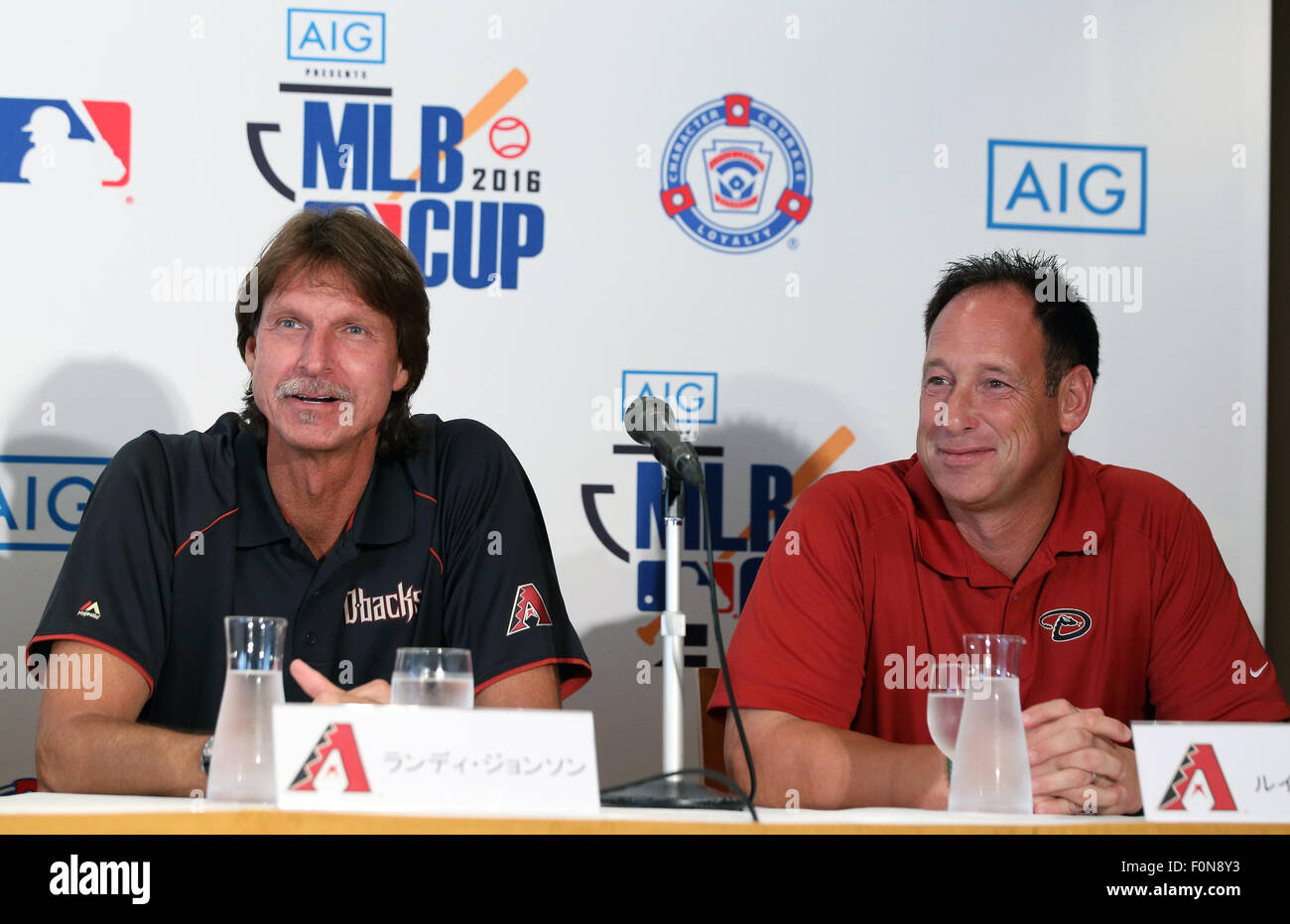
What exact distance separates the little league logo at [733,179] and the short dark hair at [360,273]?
31.8 inches

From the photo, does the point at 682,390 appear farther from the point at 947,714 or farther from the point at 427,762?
the point at 427,762

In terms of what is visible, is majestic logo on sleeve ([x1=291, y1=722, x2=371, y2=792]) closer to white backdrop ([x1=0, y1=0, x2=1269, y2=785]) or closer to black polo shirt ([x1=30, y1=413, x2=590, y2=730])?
black polo shirt ([x1=30, y1=413, x2=590, y2=730])

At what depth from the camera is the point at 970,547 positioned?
199 cm

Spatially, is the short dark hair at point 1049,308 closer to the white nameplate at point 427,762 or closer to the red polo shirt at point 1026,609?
the red polo shirt at point 1026,609

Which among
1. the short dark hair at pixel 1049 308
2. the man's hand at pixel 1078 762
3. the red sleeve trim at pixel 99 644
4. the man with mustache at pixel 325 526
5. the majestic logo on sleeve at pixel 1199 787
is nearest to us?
the majestic logo on sleeve at pixel 1199 787

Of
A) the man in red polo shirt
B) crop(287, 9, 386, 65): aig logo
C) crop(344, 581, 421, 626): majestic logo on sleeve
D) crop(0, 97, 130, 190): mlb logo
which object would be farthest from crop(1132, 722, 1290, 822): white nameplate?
crop(0, 97, 130, 190): mlb logo

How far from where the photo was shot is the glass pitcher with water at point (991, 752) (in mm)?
1278

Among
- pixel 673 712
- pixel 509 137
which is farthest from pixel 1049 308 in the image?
pixel 509 137

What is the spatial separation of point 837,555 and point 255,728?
96 cm

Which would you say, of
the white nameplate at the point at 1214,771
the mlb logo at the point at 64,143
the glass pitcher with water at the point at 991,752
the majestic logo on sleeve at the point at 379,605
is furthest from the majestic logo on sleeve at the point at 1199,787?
the mlb logo at the point at 64,143

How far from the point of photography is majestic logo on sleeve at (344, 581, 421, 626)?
1944mm
